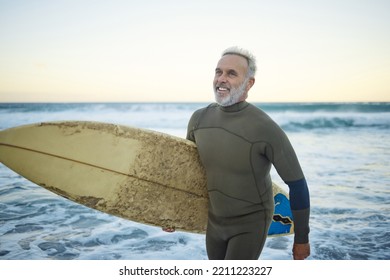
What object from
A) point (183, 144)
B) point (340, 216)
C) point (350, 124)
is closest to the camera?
point (183, 144)

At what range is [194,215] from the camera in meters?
1.75

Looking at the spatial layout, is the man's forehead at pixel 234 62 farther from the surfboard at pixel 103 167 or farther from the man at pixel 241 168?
the surfboard at pixel 103 167

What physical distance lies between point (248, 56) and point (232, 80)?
0.14 metres

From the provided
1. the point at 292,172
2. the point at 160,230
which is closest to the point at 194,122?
the point at 292,172

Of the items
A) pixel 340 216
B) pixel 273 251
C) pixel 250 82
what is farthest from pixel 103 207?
pixel 340 216

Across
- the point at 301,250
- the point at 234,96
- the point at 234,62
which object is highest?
the point at 234,62

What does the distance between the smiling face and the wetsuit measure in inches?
1.9

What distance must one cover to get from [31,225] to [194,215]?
2.35m

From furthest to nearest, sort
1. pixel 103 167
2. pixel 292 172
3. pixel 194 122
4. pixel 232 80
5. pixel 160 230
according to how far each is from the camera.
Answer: pixel 160 230, pixel 103 167, pixel 194 122, pixel 232 80, pixel 292 172

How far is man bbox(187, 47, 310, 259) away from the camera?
1285mm

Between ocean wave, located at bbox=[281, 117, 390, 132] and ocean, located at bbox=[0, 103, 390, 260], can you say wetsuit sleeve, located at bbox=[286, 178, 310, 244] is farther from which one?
ocean wave, located at bbox=[281, 117, 390, 132]

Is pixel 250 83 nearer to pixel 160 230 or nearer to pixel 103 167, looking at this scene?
pixel 103 167

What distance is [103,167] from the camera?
1684 mm
